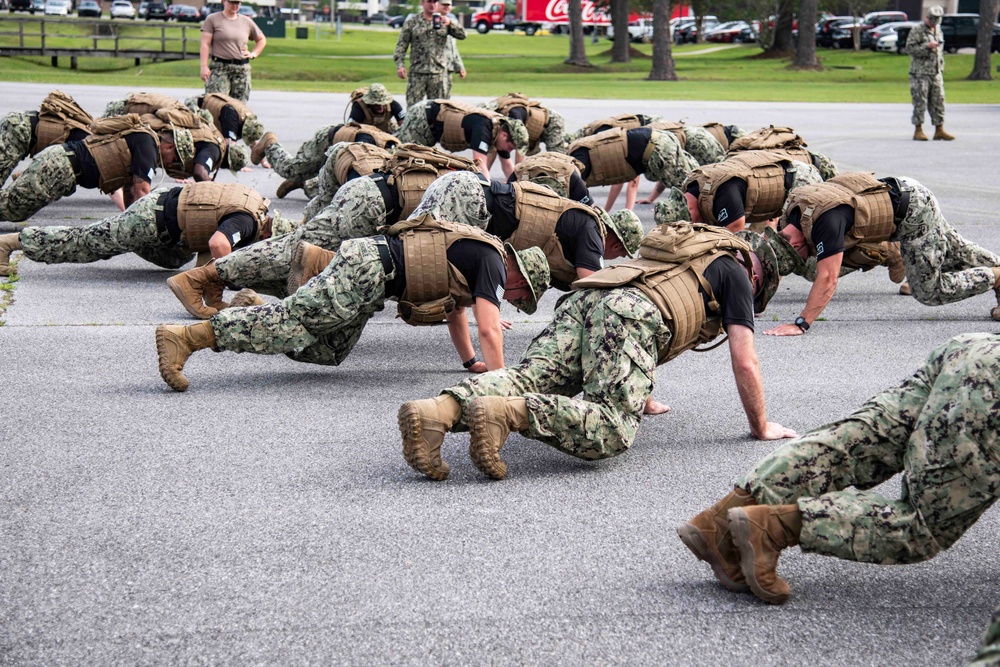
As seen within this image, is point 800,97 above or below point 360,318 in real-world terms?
above

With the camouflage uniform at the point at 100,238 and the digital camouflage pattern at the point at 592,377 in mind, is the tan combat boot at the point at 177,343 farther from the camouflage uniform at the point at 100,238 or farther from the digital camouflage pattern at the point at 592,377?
the camouflage uniform at the point at 100,238

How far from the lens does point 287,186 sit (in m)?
14.1

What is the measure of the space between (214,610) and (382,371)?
358 centimetres

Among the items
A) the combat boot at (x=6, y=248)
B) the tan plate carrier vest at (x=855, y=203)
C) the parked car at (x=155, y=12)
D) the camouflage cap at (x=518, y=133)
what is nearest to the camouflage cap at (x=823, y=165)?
the tan plate carrier vest at (x=855, y=203)

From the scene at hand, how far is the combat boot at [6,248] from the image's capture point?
9.80 metres

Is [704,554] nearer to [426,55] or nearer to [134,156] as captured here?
[134,156]

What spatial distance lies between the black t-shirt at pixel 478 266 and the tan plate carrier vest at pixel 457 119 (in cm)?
600

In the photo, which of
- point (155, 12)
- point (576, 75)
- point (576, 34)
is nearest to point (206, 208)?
point (576, 75)

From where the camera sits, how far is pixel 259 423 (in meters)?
6.25

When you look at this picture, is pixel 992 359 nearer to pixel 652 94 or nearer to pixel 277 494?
pixel 277 494

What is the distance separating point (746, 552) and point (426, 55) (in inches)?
561

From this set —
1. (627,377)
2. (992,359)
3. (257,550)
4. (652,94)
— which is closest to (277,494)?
(257,550)

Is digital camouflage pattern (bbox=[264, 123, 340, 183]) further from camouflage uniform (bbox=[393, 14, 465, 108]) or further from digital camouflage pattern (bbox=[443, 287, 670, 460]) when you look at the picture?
digital camouflage pattern (bbox=[443, 287, 670, 460])

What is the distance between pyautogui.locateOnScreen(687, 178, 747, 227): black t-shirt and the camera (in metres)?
9.34
